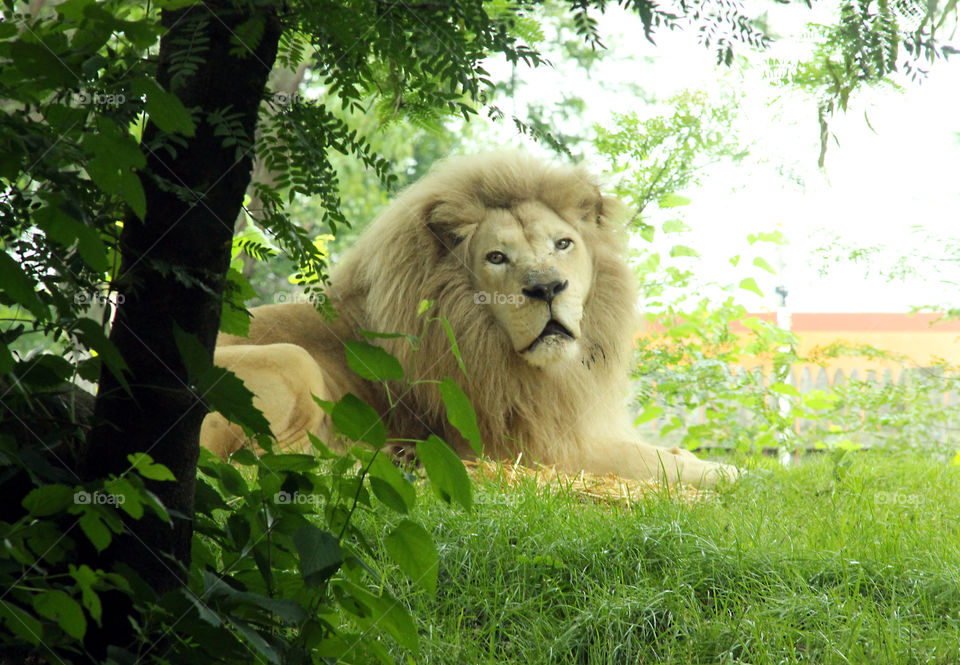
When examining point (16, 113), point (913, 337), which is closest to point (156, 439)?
point (16, 113)

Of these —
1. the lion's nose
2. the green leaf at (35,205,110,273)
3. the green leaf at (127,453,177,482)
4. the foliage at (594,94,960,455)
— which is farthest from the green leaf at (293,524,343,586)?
the foliage at (594,94,960,455)

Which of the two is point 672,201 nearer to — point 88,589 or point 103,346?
point 103,346

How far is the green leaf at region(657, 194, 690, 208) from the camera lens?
231 inches

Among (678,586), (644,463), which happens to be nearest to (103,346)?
(678,586)

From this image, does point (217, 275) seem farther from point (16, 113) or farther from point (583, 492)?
point (583, 492)

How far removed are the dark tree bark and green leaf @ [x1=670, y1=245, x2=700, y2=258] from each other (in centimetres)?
501

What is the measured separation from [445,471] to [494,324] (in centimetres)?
239

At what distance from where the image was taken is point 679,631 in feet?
7.20

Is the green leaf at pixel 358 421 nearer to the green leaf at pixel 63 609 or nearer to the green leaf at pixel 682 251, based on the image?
the green leaf at pixel 63 609

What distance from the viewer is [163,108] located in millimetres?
1215

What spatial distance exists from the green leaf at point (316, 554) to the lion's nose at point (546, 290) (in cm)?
233

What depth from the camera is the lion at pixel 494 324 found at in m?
3.67

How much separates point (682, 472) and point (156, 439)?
9.17ft

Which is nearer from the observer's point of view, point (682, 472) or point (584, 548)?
point (584, 548)
